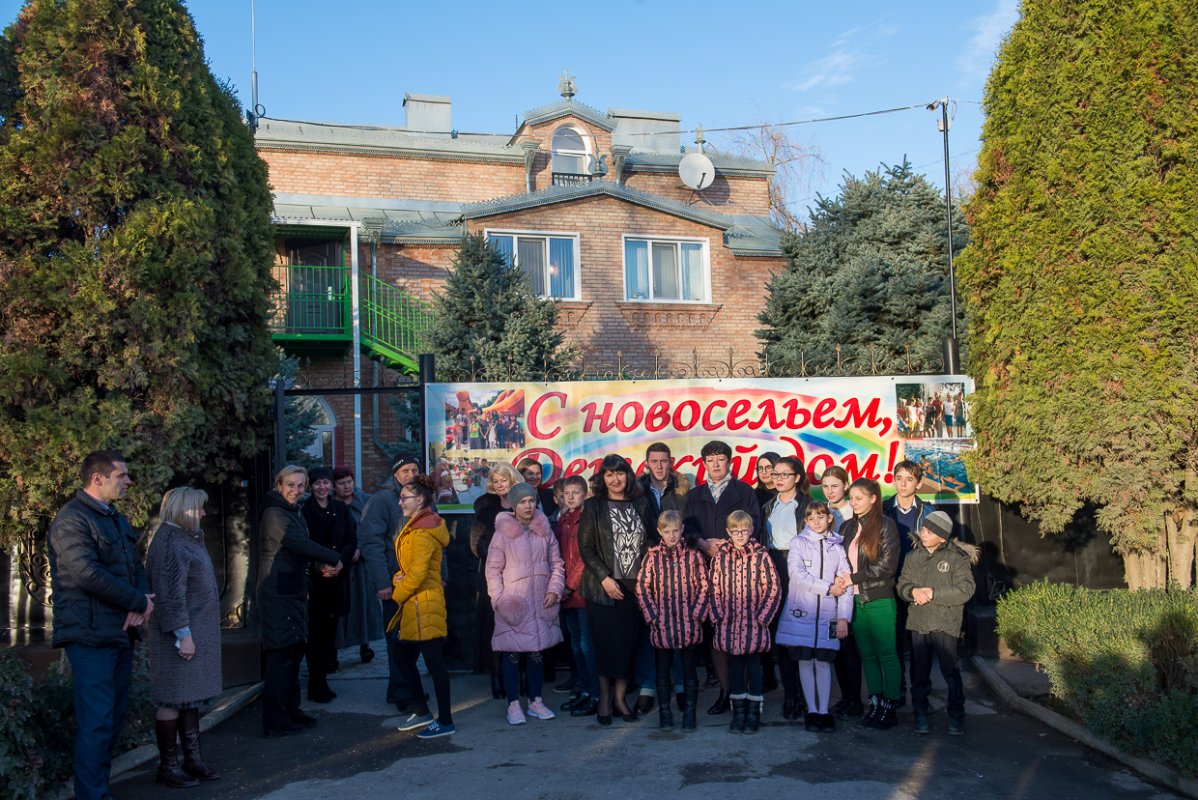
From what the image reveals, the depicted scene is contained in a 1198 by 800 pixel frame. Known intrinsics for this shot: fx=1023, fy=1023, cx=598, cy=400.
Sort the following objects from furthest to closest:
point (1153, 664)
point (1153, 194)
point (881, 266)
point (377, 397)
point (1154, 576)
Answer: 1. point (377, 397)
2. point (881, 266)
3. point (1154, 576)
4. point (1153, 194)
5. point (1153, 664)

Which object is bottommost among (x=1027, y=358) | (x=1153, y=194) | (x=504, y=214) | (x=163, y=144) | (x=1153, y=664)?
(x=1153, y=664)

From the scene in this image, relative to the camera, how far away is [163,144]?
7.62 meters

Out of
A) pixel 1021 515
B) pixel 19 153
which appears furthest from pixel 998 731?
pixel 19 153

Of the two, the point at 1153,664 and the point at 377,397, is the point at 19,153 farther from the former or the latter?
the point at 377,397

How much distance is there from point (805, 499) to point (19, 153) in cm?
610

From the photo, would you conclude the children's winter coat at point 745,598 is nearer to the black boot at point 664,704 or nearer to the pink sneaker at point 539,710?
the black boot at point 664,704

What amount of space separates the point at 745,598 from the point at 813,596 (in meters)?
0.48

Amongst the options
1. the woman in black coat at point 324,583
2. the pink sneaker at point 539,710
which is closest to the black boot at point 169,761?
the woman in black coat at point 324,583

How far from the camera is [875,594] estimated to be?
696 centimetres

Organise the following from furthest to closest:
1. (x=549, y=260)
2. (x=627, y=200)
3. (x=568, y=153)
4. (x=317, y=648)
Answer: (x=568, y=153) < (x=627, y=200) < (x=549, y=260) < (x=317, y=648)

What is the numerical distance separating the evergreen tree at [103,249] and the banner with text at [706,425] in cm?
213

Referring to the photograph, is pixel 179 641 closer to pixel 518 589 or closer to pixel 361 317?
pixel 518 589

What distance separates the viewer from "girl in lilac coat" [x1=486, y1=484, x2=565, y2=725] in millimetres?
7066

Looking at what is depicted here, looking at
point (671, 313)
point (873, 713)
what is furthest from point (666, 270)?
point (873, 713)
